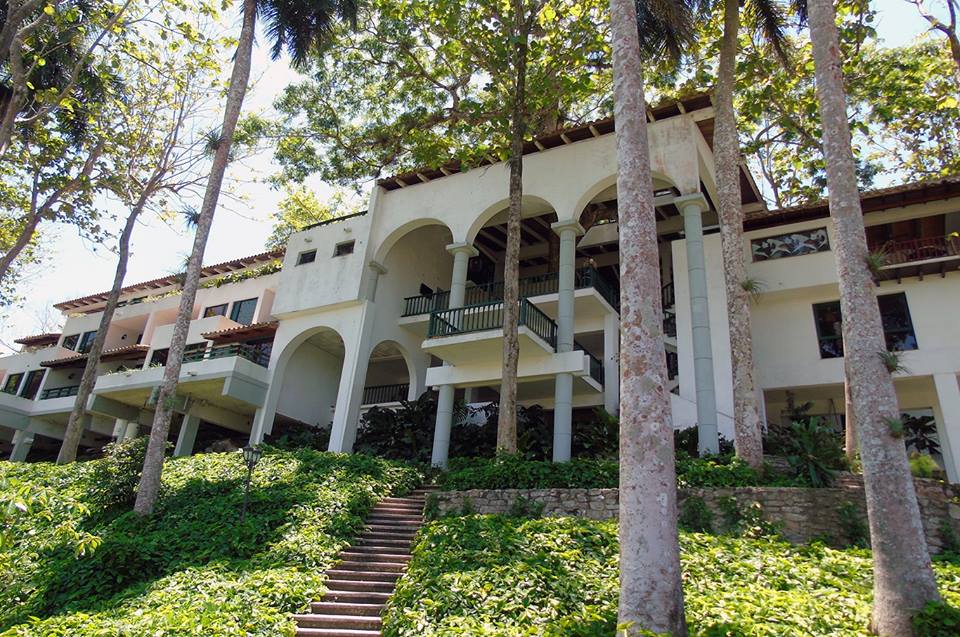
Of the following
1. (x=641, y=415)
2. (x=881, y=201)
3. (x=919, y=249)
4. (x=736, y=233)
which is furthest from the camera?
(x=881, y=201)

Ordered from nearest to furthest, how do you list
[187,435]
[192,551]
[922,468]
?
[922,468], [192,551], [187,435]

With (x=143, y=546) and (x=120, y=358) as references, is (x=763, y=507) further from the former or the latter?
(x=120, y=358)

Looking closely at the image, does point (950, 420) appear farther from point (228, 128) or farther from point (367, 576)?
point (228, 128)

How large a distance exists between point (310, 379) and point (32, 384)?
17755 millimetres

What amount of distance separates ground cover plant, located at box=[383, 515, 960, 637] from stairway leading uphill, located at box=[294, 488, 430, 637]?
0.49 meters

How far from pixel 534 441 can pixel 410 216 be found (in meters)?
8.54

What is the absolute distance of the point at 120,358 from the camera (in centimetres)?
2809

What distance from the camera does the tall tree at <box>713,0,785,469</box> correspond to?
11766 millimetres

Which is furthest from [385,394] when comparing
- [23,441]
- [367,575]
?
[23,441]

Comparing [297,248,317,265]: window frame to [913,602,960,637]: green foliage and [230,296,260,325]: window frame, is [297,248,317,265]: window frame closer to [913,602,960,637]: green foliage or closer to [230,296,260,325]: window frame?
[230,296,260,325]: window frame

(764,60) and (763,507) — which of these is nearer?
(763,507)

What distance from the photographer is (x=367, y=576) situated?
32.2ft

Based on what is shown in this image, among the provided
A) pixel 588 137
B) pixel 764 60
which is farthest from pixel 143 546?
pixel 764 60

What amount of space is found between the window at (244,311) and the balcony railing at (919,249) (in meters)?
21.8
